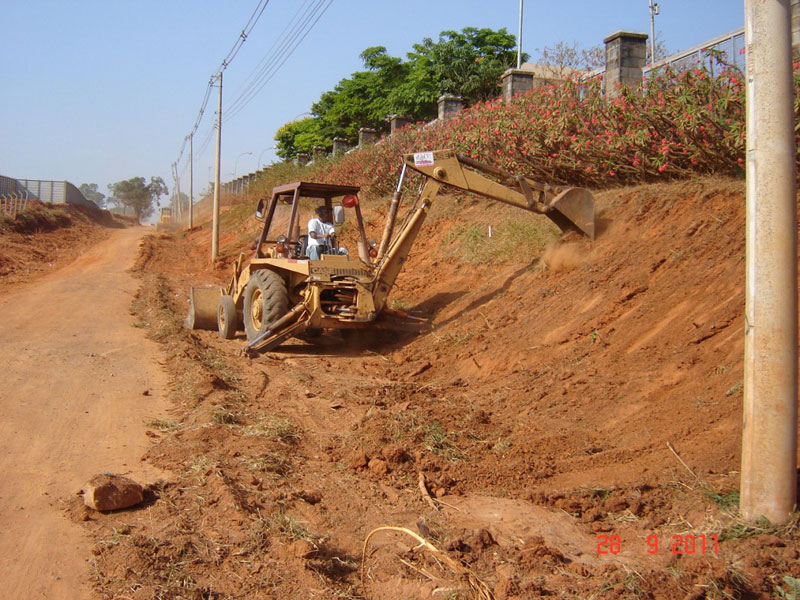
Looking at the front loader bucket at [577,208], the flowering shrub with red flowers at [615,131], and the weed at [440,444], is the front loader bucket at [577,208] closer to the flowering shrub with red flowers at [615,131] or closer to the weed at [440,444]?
the flowering shrub with red flowers at [615,131]

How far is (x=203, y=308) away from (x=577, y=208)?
21.6ft

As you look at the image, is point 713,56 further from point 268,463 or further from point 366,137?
point 366,137

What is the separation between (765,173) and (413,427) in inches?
144

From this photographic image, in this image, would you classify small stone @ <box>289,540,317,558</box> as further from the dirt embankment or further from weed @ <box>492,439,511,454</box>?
weed @ <box>492,439,511,454</box>

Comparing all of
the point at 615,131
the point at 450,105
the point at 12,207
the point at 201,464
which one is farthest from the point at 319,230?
the point at 12,207

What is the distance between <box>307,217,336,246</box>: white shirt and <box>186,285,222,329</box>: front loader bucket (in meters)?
2.98

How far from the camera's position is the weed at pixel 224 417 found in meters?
6.68

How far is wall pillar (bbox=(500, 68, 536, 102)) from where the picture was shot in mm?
16516

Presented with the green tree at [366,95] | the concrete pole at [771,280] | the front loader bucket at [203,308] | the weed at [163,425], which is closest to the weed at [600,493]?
the concrete pole at [771,280]

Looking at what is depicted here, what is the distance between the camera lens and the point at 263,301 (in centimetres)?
1057

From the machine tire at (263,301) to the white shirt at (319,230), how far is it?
76 cm

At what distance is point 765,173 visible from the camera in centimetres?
405

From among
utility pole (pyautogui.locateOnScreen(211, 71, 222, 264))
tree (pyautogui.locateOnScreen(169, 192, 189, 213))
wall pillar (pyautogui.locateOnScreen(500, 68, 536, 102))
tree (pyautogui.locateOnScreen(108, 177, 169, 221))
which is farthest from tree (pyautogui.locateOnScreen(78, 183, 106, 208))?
wall pillar (pyautogui.locateOnScreen(500, 68, 536, 102))

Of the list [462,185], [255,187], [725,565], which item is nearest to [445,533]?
[725,565]
